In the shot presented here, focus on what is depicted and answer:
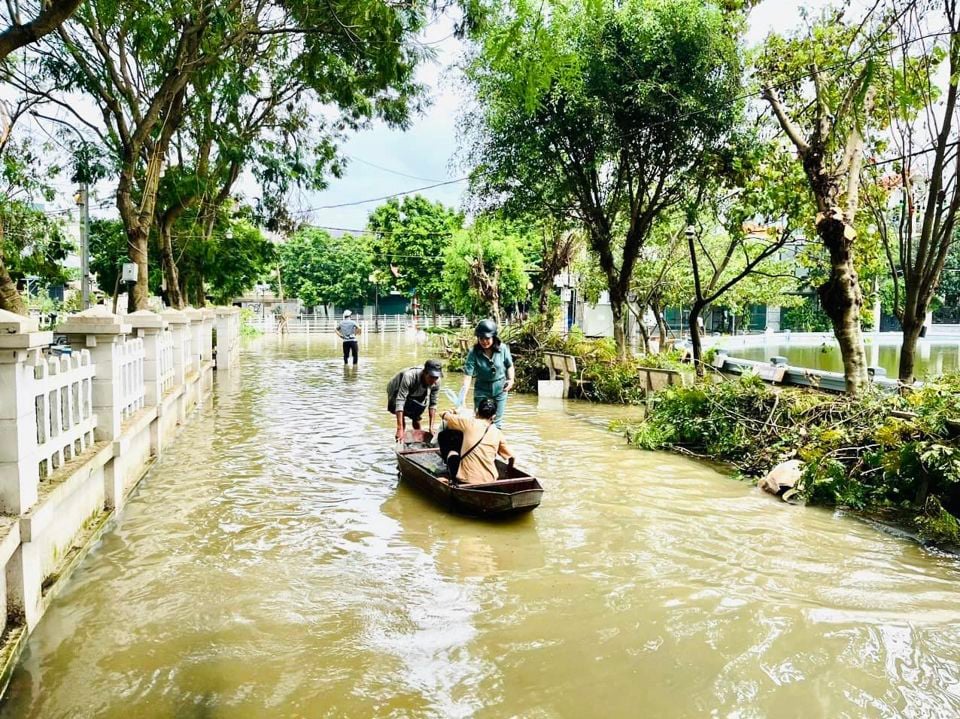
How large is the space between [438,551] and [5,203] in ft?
48.7

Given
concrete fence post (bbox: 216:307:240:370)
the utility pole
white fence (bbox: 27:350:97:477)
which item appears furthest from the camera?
concrete fence post (bbox: 216:307:240:370)

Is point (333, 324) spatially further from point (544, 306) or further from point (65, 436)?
point (65, 436)

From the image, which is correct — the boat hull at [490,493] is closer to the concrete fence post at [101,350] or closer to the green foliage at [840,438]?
the concrete fence post at [101,350]

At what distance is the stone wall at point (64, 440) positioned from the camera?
14.8 feet

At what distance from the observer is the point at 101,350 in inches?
280

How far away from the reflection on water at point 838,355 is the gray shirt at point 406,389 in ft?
68.1

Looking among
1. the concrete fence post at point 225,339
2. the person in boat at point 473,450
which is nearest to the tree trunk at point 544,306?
the concrete fence post at point 225,339

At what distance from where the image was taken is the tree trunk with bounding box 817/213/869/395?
9328 mm

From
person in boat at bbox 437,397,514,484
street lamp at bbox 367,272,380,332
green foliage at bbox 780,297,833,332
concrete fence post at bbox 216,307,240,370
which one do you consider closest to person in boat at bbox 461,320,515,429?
person in boat at bbox 437,397,514,484

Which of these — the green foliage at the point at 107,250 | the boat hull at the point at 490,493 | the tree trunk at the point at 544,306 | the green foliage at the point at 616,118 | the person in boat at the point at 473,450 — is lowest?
the boat hull at the point at 490,493

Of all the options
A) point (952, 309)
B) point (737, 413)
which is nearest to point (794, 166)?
point (737, 413)

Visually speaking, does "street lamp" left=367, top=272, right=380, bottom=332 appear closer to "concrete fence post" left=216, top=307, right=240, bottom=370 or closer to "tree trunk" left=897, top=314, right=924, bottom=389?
"concrete fence post" left=216, top=307, right=240, bottom=370

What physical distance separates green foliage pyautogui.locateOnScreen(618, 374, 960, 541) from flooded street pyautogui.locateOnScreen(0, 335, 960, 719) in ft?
1.74

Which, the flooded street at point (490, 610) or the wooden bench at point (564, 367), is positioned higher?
the wooden bench at point (564, 367)
